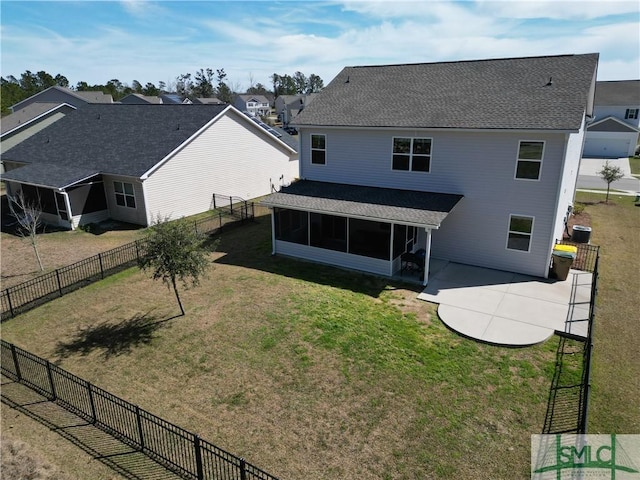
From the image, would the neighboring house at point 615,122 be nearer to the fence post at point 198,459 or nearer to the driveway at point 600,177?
the driveway at point 600,177

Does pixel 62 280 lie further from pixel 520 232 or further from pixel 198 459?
pixel 520 232

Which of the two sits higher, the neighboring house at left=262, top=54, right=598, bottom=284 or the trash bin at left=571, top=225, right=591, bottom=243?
the neighboring house at left=262, top=54, right=598, bottom=284

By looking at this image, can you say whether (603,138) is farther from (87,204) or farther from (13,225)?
(13,225)

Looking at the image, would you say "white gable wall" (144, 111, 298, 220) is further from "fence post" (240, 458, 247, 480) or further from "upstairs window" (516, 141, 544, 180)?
"fence post" (240, 458, 247, 480)

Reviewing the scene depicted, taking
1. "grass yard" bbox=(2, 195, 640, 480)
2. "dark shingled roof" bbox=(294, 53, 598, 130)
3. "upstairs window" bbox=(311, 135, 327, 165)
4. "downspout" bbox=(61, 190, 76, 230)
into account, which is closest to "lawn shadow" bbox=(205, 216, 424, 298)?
"grass yard" bbox=(2, 195, 640, 480)

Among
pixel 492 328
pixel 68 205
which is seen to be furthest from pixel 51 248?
pixel 492 328

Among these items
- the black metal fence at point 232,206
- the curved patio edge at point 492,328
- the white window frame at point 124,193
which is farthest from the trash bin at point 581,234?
the white window frame at point 124,193
